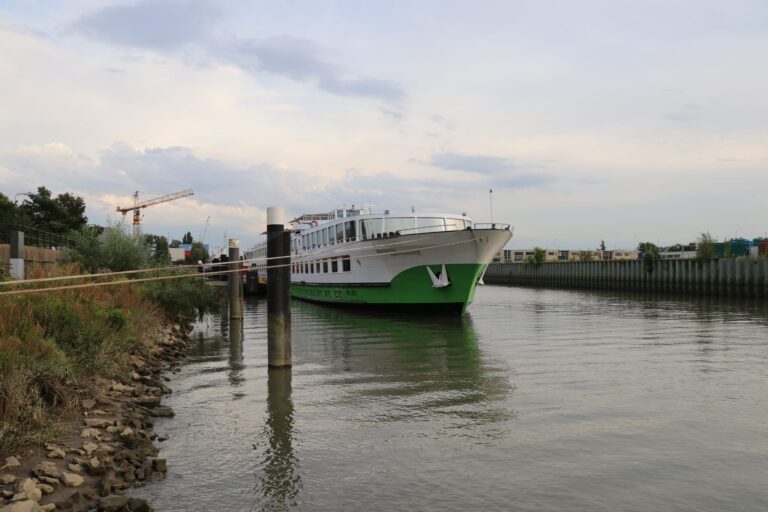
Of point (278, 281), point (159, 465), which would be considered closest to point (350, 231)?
point (278, 281)

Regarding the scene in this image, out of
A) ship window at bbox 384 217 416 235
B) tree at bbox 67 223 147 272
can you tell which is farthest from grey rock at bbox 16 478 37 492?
ship window at bbox 384 217 416 235

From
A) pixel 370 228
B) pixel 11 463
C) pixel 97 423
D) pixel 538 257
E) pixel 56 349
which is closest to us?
pixel 11 463

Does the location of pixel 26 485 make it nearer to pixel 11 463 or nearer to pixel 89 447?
pixel 11 463

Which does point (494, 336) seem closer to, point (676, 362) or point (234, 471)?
point (676, 362)

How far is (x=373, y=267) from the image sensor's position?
29.1m

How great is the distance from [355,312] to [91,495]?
25.9 metres

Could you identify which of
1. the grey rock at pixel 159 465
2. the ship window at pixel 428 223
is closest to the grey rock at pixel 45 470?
the grey rock at pixel 159 465

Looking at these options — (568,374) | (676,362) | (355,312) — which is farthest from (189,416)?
(355,312)

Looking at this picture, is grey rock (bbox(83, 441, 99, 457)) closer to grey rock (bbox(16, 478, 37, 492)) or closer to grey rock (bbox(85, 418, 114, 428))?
grey rock (bbox(85, 418, 114, 428))

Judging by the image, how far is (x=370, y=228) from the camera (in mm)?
29156

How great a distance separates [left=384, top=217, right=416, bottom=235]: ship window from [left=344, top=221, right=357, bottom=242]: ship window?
6.10 feet

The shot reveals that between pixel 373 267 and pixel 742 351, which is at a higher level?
pixel 373 267

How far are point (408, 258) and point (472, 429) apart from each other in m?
17.5

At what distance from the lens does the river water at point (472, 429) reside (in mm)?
7066
